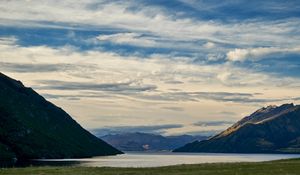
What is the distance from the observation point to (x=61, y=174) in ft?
297

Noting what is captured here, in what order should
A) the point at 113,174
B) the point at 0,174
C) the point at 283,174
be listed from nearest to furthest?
the point at 283,174 < the point at 113,174 < the point at 0,174

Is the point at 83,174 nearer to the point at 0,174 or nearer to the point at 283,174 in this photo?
the point at 0,174

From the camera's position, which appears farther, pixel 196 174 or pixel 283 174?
pixel 196 174

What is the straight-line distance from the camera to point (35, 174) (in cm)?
9194

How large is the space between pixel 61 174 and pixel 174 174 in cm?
2186

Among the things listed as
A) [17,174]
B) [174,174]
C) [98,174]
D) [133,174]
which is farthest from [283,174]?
[17,174]

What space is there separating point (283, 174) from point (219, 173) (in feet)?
40.1

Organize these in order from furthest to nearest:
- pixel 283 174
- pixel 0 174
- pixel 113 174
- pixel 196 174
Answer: pixel 0 174 < pixel 113 174 < pixel 196 174 < pixel 283 174

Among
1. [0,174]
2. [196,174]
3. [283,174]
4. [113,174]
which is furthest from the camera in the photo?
[0,174]

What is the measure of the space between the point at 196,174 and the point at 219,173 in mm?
4026

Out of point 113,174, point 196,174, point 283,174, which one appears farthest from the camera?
point 113,174

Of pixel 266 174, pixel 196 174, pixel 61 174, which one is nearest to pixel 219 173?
pixel 196 174

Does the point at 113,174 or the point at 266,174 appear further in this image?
the point at 113,174

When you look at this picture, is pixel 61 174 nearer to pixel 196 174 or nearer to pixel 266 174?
pixel 196 174
